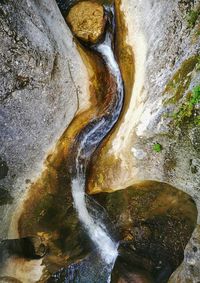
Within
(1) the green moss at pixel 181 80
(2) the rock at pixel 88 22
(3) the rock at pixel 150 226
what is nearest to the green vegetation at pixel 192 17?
(1) the green moss at pixel 181 80

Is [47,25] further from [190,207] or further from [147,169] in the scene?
[190,207]

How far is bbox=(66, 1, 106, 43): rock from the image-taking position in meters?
5.79

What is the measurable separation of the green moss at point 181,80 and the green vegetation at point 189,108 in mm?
145

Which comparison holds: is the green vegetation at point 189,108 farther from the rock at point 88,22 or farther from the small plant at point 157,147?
the rock at point 88,22

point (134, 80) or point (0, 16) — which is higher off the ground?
point (0, 16)

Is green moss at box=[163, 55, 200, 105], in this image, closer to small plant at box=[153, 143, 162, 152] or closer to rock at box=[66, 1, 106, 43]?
small plant at box=[153, 143, 162, 152]

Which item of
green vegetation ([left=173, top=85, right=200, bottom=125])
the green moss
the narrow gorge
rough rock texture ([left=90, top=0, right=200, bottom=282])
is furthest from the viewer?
the narrow gorge

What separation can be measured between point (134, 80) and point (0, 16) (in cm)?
229

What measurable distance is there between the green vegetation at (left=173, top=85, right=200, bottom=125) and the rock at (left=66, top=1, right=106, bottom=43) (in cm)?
219

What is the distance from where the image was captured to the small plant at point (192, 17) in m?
4.41

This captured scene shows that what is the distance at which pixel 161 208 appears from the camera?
616 cm

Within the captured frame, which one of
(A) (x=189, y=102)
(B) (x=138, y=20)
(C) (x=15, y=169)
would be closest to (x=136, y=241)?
(C) (x=15, y=169)

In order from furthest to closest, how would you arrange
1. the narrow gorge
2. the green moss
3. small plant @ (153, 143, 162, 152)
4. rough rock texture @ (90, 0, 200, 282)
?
small plant @ (153, 143, 162, 152) < the narrow gorge < rough rock texture @ (90, 0, 200, 282) < the green moss

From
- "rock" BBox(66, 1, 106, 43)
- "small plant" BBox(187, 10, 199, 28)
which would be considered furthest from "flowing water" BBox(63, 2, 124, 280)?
"small plant" BBox(187, 10, 199, 28)
